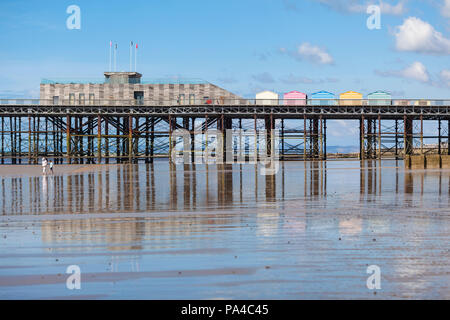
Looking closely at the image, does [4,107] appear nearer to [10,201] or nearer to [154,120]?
[154,120]

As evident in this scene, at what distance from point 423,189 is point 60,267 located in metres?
16.6

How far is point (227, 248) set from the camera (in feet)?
30.2

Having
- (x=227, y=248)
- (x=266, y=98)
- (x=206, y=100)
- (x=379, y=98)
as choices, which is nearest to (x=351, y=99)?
(x=379, y=98)

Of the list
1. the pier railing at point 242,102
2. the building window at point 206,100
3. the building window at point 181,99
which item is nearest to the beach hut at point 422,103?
the pier railing at point 242,102

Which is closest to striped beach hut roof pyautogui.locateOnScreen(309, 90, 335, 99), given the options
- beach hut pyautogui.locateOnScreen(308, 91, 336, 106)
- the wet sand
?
beach hut pyautogui.locateOnScreen(308, 91, 336, 106)

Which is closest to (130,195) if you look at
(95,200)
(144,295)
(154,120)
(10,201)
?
(95,200)

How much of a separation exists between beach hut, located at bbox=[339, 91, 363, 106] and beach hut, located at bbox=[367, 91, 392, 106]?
116cm

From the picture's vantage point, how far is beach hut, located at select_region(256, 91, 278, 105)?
213 ft

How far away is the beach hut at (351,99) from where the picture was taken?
65.5 m

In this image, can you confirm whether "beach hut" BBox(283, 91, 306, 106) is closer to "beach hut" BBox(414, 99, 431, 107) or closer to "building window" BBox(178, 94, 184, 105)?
"building window" BBox(178, 94, 184, 105)

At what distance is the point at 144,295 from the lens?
260 inches

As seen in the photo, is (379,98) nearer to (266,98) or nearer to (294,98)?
(294,98)

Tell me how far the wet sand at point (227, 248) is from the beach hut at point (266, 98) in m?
48.6

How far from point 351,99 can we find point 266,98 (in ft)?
33.9
